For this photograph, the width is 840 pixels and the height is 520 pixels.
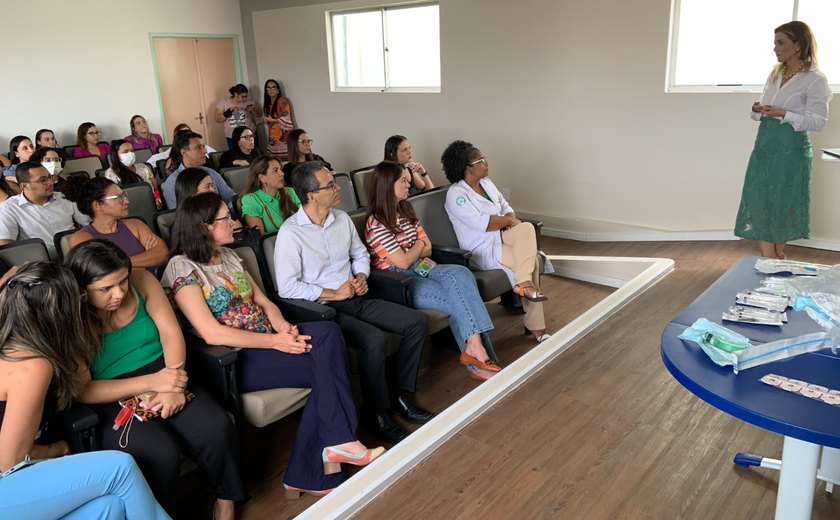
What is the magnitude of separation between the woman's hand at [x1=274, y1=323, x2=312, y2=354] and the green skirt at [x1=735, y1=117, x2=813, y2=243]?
3.23m

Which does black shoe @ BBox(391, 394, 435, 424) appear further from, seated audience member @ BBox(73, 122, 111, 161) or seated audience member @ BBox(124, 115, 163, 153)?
seated audience member @ BBox(124, 115, 163, 153)

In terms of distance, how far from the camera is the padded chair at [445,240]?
3664 millimetres

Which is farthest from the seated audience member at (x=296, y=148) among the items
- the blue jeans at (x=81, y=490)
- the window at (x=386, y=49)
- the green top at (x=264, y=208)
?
the blue jeans at (x=81, y=490)

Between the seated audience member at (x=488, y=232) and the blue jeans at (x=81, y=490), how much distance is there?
231 centimetres

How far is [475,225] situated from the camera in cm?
391

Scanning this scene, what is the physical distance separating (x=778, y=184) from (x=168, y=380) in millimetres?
3823

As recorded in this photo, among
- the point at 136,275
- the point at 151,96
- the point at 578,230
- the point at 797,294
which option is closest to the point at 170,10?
the point at 151,96

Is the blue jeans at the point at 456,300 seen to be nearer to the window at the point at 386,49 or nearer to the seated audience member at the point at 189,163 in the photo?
the seated audience member at the point at 189,163

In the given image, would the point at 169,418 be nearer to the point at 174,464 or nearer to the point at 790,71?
the point at 174,464

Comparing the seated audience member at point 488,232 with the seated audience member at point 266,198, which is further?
the seated audience member at point 266,198

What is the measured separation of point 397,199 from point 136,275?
144 cm

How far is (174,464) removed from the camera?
7.16ft

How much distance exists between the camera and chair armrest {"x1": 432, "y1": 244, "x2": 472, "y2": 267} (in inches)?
144

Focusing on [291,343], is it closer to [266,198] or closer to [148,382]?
[148,382]
